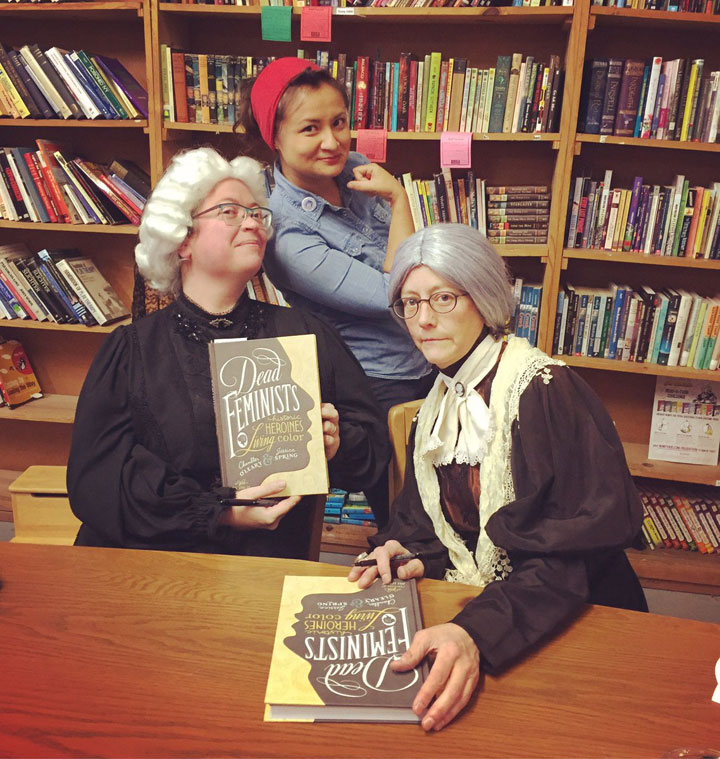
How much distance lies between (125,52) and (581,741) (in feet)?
10.1

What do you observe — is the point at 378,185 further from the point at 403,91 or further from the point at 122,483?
the point at 122,483

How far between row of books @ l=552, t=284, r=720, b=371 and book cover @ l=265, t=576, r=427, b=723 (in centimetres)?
186

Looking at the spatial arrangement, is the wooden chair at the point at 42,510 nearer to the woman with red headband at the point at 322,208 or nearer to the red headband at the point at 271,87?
the woman with red headband at the point at 322,208

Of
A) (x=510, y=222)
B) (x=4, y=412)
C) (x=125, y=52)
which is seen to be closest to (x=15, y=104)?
(x=125, y=52)

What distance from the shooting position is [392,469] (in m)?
1.67

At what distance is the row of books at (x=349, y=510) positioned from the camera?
3.04 m

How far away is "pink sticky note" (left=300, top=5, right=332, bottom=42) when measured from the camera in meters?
2.46

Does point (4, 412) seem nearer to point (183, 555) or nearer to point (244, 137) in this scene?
point (244, 137)

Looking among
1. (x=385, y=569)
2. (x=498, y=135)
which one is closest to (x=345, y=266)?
(x=385, y=569)

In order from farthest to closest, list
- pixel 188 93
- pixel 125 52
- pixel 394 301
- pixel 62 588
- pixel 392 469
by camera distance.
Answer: pixel 125 52 → pixel 188 93 → pixel 392 469 → pixel 394 301 → pixel 62 588

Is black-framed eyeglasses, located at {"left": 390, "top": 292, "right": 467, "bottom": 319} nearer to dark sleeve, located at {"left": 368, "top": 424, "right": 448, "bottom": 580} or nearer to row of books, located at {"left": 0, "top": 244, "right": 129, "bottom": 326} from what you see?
dark sleeve, located at {"left": 368, "top": 424, "right": 448, "bottom": 580}

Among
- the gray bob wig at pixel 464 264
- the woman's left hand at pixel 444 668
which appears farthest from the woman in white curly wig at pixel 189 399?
the woman's left hand at pixel 444 668

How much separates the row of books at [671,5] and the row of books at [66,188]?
6.19 feet

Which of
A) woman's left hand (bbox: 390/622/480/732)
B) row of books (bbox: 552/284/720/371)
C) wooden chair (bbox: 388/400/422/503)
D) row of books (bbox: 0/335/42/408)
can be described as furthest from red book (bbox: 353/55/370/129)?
woman's left hand (bbox: 390/622/480/732)
